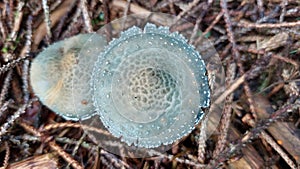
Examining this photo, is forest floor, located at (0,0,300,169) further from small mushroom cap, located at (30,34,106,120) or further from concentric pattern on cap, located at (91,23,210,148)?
concentric pattern on cap, located at (91,23,210,148)

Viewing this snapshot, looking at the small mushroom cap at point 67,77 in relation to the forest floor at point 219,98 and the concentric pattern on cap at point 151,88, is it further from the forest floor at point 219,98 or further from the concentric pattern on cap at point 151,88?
the concentric pattern on cap at point 151,88

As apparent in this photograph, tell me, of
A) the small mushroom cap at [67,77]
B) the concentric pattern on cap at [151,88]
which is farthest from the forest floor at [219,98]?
the concentric pattern on cap at [151,88]

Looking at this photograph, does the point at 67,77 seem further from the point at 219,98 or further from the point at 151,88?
the point at 219,98

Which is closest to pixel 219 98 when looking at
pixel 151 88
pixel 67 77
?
pixel 151 88

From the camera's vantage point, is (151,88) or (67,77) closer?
(151,88)

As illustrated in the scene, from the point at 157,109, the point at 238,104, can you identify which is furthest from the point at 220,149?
the point at 157,109

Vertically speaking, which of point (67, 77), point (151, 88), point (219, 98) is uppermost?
point (67, 77)
